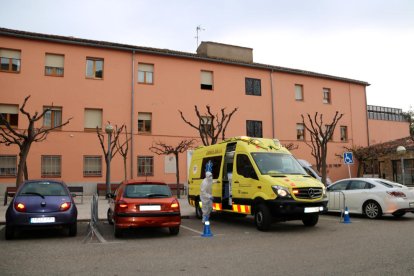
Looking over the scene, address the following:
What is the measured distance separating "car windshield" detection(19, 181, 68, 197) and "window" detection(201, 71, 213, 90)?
21028mm

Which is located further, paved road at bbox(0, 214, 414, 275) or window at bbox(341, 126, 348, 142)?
window at bbox(341, 126, 348, 142)

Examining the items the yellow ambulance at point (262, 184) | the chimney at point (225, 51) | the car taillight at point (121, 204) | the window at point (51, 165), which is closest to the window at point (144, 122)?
the window at point (51, 165)

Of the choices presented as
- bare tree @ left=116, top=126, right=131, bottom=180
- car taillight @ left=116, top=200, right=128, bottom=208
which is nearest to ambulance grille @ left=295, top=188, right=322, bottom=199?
car taillight @ left=116, top=200, right=128, bottom=208

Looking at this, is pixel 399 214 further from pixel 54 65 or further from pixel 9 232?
pixel 54 65

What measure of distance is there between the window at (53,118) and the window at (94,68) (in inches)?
122

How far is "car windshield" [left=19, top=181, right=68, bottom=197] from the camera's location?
991cm

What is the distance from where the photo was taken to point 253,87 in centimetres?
3222

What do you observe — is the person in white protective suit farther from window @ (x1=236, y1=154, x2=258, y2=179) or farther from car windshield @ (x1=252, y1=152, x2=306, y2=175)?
car windshield @ (x1=252, y1=152, x2=306, y2=175)

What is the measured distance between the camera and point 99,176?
2597 cm

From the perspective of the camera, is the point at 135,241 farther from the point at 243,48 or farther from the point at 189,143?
the point at 243,48

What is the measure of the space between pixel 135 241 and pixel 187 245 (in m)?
1.42

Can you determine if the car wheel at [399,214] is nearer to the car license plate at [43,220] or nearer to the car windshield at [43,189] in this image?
the car windshield at [43,189]

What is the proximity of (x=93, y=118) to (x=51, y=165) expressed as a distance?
4092 millimetres

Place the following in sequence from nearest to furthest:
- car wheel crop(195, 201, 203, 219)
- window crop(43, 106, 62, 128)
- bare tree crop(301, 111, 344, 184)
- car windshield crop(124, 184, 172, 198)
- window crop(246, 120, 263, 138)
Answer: car windshield crop(124, 184, 172, 198) → car wheel crop(195, 201, 203, 219) → bare tree crop(301, 111, 344, 184) → window crop(43, 106, 62, 128) → window crop(246, 120, 263, 138)
